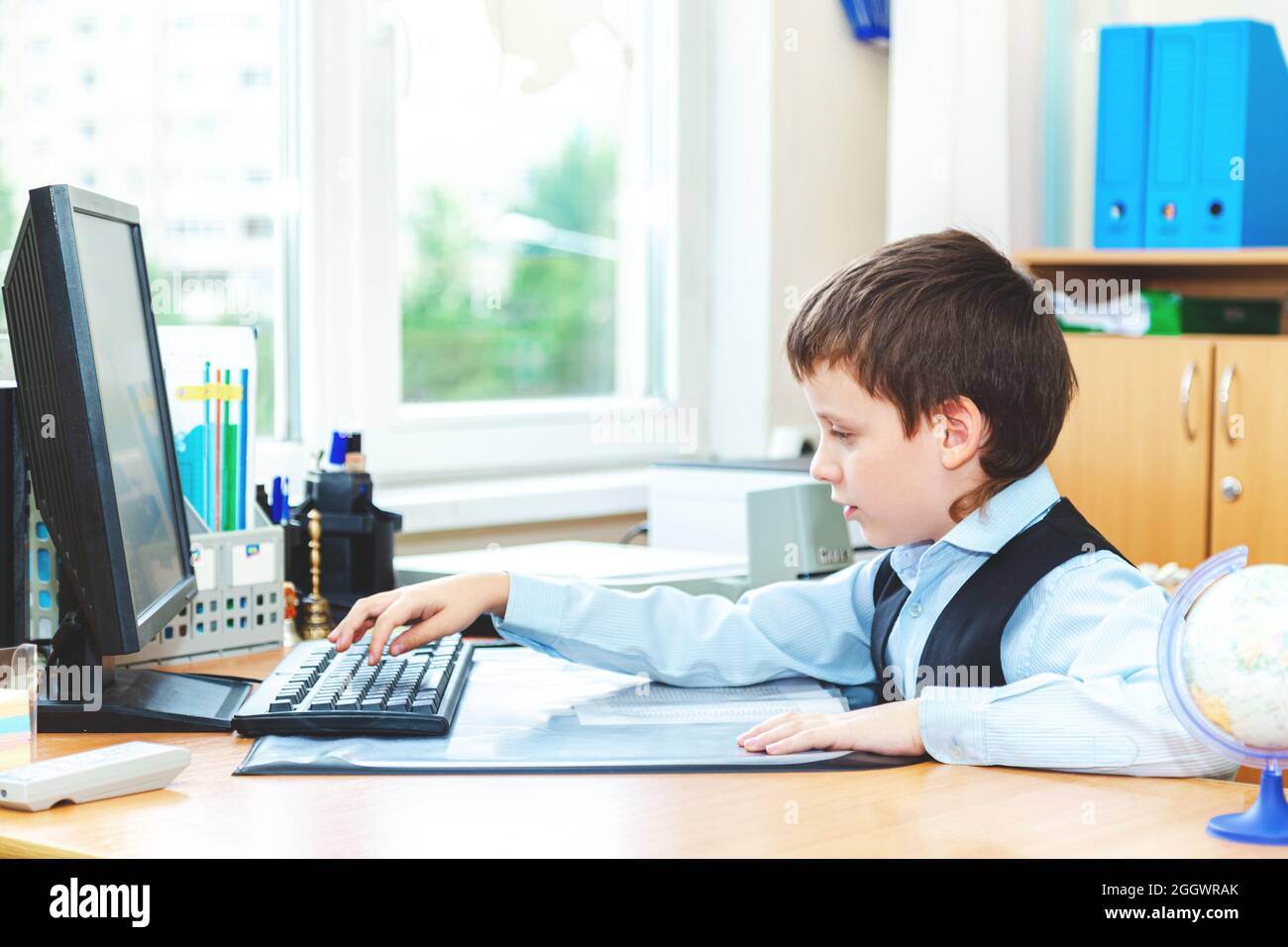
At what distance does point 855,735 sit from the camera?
3.36 feet

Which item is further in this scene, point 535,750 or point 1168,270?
point 1168,270

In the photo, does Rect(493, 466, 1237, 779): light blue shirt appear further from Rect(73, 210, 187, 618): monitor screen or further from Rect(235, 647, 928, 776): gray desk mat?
Rect(73, 210, 187, 618): monitor screen

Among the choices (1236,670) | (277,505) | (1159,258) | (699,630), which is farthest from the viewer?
(1159,258)

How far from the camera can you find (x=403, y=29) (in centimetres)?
218

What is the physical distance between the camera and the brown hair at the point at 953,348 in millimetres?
1128

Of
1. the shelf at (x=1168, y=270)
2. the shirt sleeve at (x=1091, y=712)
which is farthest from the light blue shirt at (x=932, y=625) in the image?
the shelf at (x=1168, y=270)

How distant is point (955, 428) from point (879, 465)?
65 millimetres

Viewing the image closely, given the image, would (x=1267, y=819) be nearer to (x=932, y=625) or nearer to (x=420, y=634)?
(x=932, y=625)

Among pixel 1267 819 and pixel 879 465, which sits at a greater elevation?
pixel 879 465

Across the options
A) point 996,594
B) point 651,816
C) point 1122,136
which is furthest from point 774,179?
point 651,816

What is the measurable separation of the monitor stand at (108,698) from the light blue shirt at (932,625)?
0.26 meters

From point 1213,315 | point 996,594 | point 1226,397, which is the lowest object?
point 996,594

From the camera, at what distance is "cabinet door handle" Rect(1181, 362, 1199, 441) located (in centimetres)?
229
